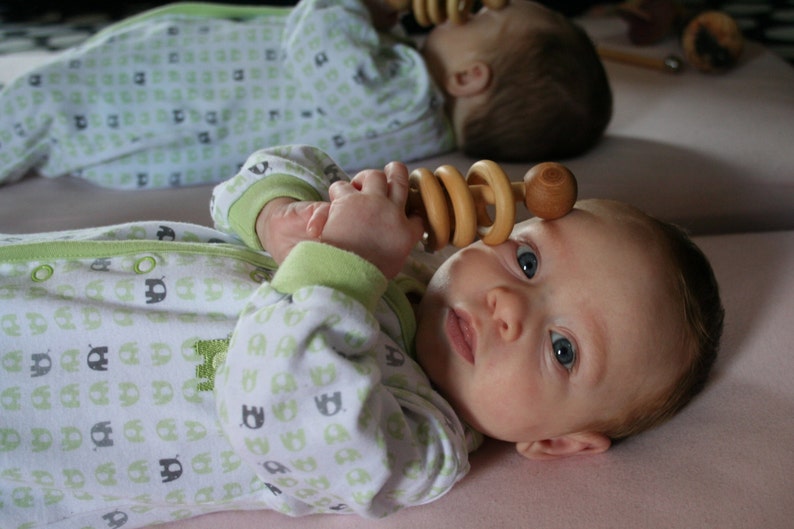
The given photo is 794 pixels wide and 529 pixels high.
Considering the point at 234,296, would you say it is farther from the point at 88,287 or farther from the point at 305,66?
the point at 305,66

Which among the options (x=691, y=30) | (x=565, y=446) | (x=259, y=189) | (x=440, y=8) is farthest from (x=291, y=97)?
(x=691, y=30)

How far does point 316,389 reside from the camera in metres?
0.69

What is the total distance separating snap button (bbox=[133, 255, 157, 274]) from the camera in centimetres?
85

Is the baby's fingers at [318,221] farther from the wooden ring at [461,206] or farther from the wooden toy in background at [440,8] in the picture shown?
the wooden toy in background at [440,8]

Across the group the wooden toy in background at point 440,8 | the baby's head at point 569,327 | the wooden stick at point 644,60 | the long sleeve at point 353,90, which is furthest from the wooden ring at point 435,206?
the wooden stick at point 644,60

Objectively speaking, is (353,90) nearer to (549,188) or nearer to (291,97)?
(291,97)

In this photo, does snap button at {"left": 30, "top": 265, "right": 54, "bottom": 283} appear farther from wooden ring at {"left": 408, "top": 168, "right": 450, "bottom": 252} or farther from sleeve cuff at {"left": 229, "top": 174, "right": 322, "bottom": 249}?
wooden ring at {"left": 408, "top": 168, "right": 450, "bottom": 252}

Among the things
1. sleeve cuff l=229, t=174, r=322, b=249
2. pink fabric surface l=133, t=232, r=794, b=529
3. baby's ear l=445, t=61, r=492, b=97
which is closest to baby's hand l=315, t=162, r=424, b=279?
sleeve cuff l=229, t=174, r=322, b=249

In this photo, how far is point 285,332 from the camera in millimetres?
678

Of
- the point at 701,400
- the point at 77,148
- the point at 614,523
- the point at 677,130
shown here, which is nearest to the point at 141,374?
the point at 614,523

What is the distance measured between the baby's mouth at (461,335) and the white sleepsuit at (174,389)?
51 mm

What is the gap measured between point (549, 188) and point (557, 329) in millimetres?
145

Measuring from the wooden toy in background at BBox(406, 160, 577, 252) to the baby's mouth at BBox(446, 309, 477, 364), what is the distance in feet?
0.29

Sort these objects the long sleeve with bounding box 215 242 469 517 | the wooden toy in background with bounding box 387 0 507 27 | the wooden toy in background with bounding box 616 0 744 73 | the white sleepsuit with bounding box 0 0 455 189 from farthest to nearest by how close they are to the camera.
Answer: the wooden toy in background with bounding box 616 0 744 73
the wooden toy in background with bounding box 387 0 507 27
the white sleepsuit with bounding box 0 0 455 189
the long sleeve with bounding box 215 242 469 517
